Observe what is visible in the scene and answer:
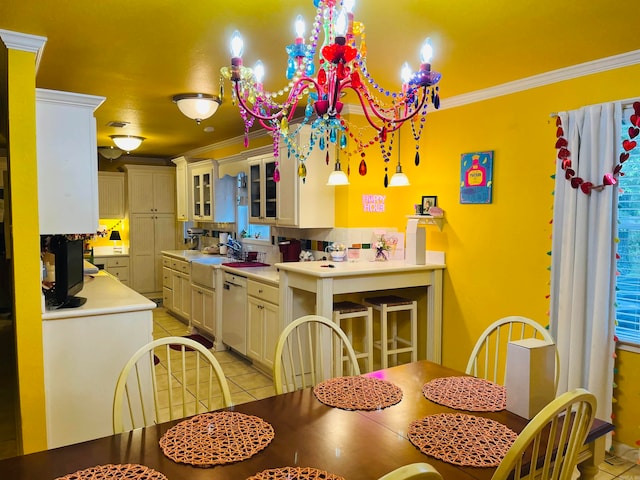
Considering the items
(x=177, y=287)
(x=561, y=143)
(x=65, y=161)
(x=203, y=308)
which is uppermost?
(x=561, y=143)

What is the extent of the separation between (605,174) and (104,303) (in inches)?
119

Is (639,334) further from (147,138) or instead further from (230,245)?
(147,138)

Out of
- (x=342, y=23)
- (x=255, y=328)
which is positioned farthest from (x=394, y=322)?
(x=342, y=23)

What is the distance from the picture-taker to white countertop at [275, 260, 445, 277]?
3.27m

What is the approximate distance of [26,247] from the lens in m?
2.38

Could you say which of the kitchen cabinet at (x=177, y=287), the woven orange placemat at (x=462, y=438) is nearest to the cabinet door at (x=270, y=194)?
the kitchen cabinet at (x=177, y=287)

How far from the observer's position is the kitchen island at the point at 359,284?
3.26 meters

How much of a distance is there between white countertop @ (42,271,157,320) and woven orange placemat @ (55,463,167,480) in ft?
4.70

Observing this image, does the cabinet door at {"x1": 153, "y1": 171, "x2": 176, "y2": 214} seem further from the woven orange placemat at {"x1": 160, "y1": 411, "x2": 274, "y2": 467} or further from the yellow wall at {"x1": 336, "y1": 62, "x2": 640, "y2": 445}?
the woven orange placemat at {"x1": 160, "y1": 411, "x2": 274, "y2": 467}

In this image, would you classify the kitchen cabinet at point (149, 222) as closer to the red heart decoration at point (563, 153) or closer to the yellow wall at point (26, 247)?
the yellow wall at point (26, 247)

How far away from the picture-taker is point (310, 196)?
4.02m

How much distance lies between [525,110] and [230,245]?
11.9 ft

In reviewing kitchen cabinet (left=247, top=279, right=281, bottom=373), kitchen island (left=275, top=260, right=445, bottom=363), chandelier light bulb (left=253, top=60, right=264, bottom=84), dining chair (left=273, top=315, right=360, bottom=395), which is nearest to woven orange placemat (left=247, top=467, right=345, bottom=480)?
dining chair (left=273, top=315, right=360, bottom=395)

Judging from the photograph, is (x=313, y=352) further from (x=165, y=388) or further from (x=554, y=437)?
(x=554, y=437)
